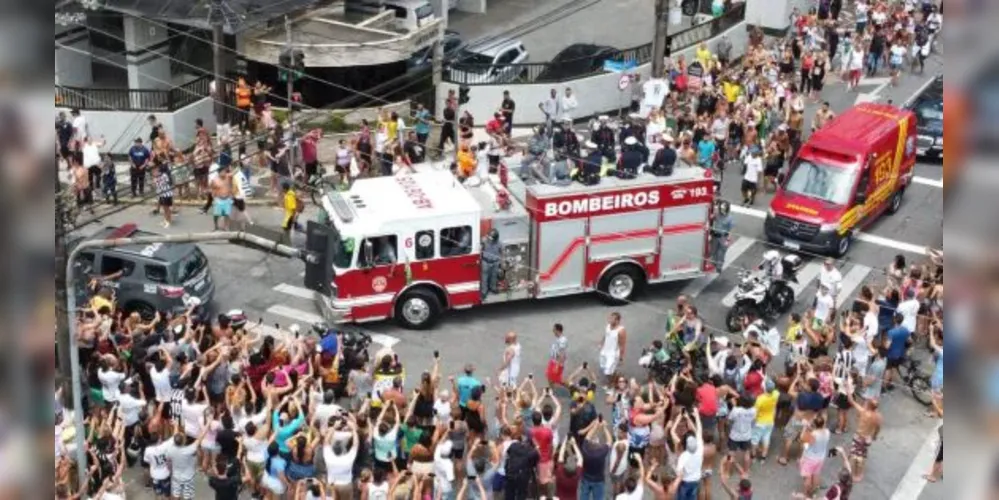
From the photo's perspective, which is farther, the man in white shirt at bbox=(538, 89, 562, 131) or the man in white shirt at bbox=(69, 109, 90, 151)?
the man in white shirt at bbox=(538, 89, 562, 131)

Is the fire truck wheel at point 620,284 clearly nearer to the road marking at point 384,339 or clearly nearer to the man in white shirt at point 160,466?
the road marking at point 384,339

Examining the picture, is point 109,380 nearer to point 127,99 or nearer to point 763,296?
point 763,296

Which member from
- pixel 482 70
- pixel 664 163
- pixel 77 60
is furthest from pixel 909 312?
pixel 77 60

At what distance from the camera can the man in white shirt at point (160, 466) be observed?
15.4 metres

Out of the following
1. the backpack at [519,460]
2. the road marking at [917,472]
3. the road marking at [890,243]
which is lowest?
the road marking at [917,472]

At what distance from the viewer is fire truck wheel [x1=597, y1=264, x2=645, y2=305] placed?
2169 centimetres

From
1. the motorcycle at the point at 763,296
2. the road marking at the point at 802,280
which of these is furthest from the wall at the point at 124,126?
the motorcycle at the point at 763,296

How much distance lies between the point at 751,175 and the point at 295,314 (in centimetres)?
979

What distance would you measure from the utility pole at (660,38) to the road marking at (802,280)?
7713 millimetres

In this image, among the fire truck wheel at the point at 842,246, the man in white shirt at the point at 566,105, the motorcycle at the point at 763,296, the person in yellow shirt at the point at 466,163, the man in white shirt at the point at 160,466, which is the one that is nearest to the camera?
the man in white shirt at the point at 160,466

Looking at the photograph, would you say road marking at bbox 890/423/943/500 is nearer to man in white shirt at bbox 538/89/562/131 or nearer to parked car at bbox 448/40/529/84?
man in white shirt at bbox 538/89/562/131

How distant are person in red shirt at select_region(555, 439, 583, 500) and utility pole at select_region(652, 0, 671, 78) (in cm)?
1602

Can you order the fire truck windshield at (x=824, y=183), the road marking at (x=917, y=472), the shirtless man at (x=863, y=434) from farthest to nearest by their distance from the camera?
the fire truck windshield at (x=824, y=183) → the road marking at (x=917, y=472) → the shirtless man at (x=863, y=434)

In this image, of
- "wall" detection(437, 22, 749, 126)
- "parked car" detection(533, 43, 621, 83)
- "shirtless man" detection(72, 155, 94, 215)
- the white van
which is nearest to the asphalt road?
"shirtless man" detection(72, 155, 94, 215)
